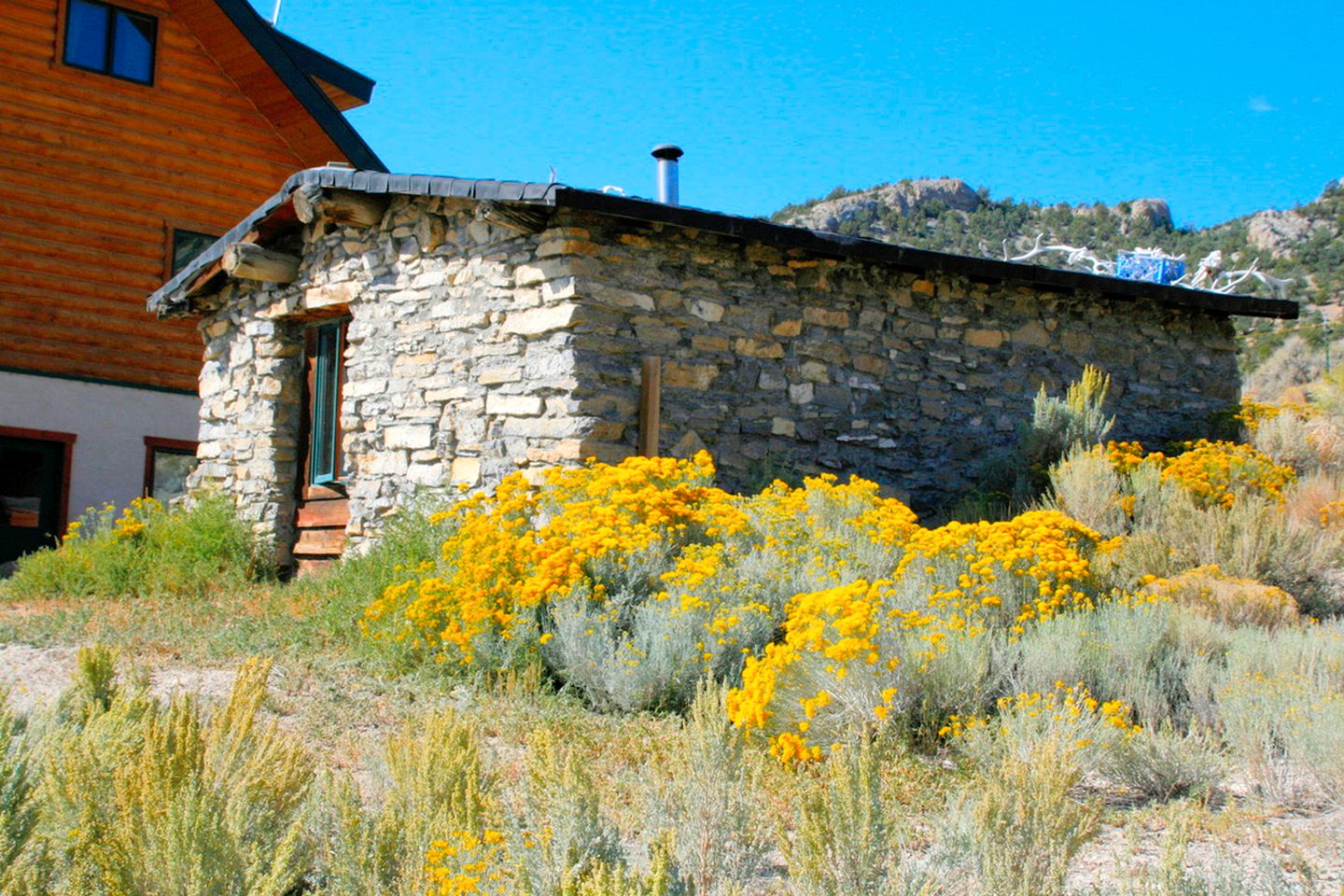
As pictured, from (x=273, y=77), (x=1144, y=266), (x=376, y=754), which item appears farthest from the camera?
(x=273, y=77)

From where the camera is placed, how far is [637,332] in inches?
347

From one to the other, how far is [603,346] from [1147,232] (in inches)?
1031

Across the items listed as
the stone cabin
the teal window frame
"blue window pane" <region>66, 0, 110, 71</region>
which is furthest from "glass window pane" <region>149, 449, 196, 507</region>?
"blue window pane" <region>66, 0, 110, 71</region>

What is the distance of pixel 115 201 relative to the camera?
14.6m

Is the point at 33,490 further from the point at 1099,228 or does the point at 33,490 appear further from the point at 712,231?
the point at 1099,228

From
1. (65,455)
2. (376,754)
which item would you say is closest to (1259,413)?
(376,754)

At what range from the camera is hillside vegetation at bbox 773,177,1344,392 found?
24578 mm

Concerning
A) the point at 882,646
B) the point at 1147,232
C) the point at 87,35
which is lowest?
the point at 882,646

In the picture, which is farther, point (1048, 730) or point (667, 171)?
point (667, 171)

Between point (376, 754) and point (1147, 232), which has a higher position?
point (1147, 232)

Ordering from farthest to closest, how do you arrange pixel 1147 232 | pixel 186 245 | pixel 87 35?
pixel 1147 232 < pixel 186 245 < pixel 87 35

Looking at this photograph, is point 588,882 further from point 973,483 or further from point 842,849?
point 973,483

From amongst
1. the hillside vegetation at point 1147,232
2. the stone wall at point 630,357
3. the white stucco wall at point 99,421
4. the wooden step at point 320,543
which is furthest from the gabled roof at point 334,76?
the hillside vegetation at point 1147,232

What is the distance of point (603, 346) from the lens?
8562mm
